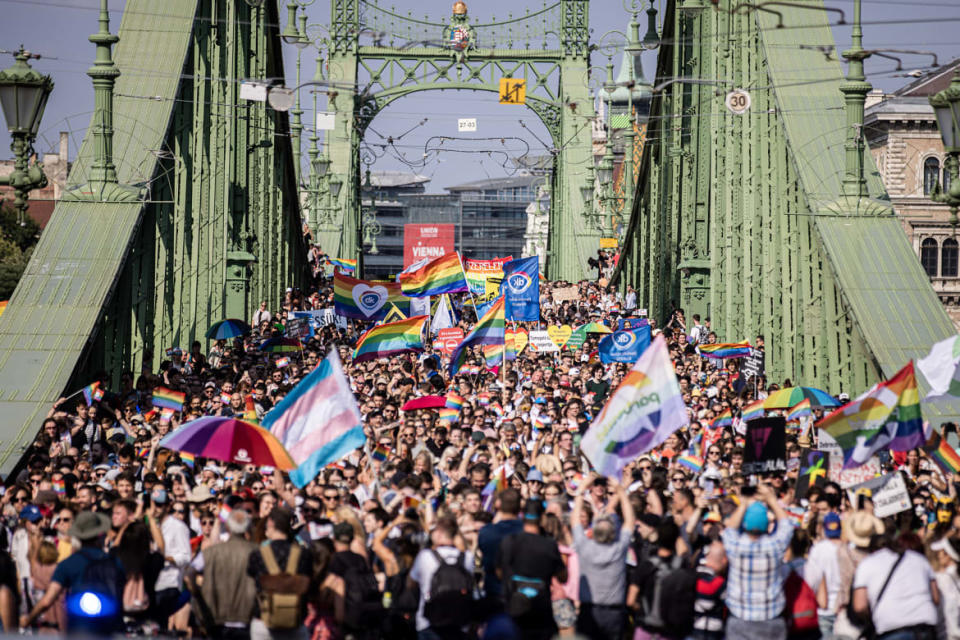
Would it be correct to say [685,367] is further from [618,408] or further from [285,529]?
[285,529]

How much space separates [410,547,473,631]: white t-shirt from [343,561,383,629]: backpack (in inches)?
9.6

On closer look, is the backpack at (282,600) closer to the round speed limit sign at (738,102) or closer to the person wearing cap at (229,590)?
the person wearing cap at (229,590)

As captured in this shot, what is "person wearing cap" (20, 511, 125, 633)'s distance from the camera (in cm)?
938

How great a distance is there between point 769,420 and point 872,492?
1061 millimetres

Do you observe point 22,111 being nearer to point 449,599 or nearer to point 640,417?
point 640,417

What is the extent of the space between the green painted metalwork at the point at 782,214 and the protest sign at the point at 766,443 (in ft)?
17.0

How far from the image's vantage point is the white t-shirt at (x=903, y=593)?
9117mm

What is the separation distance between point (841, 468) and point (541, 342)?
1333 centimetres

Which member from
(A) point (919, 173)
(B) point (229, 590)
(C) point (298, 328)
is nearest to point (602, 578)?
(B) point (229, 590)

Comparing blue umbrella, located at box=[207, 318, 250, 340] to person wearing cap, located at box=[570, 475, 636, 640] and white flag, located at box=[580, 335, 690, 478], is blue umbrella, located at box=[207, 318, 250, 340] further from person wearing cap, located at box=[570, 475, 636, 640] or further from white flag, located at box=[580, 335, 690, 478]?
person wearing cap, located at box=[570, 475, 636, 640]

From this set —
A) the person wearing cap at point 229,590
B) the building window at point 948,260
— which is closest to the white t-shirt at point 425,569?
the person wearing cap at point 229,590

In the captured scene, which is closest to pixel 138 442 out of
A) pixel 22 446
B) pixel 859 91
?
pixel 22 446

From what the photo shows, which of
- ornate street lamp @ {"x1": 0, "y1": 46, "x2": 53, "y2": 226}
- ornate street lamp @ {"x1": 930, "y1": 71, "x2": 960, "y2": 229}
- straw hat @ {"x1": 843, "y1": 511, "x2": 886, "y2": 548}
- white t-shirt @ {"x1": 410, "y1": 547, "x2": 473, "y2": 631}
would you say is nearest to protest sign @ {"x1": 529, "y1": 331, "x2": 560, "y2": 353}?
ornate street lamp @ {"x1": 930, "y1": 71, "x2": 960, "y2": 229}

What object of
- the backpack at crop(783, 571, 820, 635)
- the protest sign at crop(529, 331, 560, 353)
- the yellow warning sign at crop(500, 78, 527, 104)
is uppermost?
the yellow warning sign at crop(500, 78, 527, 104)
